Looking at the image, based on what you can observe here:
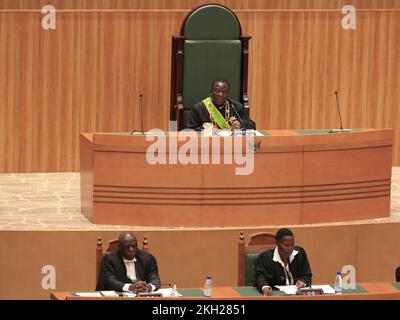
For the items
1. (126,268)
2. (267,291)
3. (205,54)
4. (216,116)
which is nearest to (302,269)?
(267,291)

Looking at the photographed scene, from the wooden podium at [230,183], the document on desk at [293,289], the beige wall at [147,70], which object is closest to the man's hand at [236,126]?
the wooden podium at [230,183]

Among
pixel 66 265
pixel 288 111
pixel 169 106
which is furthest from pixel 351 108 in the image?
pixel 66 265

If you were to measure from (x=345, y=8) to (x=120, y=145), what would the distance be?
13.0 feet

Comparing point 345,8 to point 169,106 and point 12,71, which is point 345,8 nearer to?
point 169,106

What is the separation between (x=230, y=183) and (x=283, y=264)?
5.87ft

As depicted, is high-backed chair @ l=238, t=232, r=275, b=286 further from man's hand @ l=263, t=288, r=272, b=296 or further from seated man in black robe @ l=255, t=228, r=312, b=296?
man's hand @ l=263, t=288, r=272, b=296

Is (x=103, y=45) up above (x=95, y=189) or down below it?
above

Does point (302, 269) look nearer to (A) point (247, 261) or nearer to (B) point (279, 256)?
(B) point (279, 256)

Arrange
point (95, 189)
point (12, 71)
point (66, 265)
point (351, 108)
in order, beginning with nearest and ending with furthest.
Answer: point (66, 265)
point (95, 189)
point (12, 71)
point (351, 108)

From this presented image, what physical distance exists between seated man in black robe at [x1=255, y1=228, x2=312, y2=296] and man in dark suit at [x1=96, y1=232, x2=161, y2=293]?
0.82m

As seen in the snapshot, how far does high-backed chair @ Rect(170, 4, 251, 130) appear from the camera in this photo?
11.9m

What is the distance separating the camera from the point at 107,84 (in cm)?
1270

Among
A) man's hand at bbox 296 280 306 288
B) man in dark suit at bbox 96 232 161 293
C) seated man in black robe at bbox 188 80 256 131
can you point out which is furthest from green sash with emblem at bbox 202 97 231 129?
man's hand at bbox 296 280 306 288

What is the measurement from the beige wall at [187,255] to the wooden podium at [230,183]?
1.49ft
